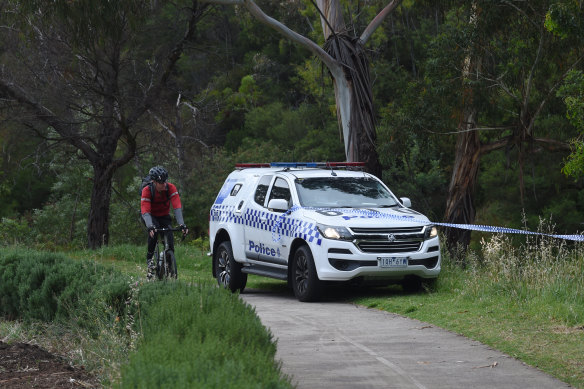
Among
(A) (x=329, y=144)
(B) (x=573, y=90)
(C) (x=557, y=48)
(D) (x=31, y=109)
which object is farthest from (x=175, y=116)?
(B) (x=573, y=90)

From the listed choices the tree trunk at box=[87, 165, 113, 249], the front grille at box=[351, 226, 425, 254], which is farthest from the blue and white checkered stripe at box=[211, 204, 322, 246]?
the tree trunk at box=[87, 165, 113, 249]

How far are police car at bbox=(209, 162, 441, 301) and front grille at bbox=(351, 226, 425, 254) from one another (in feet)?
0.04

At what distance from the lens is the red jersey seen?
13141 mm

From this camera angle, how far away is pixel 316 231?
44.0 feet

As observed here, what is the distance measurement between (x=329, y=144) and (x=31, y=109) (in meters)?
31.0

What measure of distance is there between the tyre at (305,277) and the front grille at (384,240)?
76 centimetres

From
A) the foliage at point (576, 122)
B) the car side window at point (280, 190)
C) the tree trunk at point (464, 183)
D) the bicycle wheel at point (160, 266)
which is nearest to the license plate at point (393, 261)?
the car side window at point (280, 190)

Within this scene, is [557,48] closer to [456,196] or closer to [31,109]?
[456,196]

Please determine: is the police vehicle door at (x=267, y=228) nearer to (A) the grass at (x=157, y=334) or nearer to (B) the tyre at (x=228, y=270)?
(B) the tyre at (x=228, y=270)

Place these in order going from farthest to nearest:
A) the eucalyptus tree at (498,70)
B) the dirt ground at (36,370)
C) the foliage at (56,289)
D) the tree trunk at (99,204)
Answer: the tree trunk at (99,204)
the eucalyptus tree at (498,70)
the foliage at (56,289)
the dirt ground at (36,370)

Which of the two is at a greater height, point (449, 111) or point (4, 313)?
point (449, 111)

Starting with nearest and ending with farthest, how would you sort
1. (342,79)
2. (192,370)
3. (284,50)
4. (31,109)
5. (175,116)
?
(192,370) < (342,79) < (31,109) < (175,116) < (284,50)

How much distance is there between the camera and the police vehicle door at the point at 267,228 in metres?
14.5

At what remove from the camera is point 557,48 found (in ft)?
73.7
